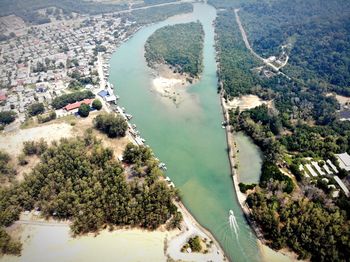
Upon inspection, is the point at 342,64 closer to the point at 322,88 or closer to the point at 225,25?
the point at 322,88

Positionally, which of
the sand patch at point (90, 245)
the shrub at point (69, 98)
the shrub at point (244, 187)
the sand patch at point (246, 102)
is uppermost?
the sand patch at point (246, 102)

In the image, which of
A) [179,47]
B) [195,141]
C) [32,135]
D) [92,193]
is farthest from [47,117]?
[179,47]

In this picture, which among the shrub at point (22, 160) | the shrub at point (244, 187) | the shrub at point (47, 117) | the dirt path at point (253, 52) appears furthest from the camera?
the dirt path at point (253, 52)

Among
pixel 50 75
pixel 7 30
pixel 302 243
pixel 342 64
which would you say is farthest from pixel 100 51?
pixel 302 243

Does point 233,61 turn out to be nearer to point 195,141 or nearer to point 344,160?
point 195,141

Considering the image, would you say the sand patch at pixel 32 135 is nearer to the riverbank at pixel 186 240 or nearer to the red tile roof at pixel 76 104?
the red tile roof at pixel 76 104

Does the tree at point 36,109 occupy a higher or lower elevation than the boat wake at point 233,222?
higher

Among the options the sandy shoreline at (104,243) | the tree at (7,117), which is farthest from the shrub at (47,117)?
the sandy shoreline at (104,243)

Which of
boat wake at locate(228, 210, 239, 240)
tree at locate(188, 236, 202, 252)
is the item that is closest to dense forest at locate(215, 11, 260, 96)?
boat wake at locate(228, 210, 239, 240)
